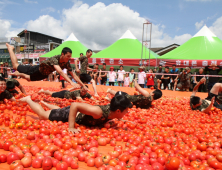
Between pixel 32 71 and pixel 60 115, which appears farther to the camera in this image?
pixel 32 71

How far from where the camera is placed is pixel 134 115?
4758mm

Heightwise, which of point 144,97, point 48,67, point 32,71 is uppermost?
point 48,67

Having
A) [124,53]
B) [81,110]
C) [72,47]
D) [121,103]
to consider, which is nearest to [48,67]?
[81,110]

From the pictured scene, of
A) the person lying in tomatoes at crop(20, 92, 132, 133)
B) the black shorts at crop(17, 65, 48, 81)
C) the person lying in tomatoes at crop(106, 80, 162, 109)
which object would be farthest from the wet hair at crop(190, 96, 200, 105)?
the black shorts at crop(17, 65, 48, 81)

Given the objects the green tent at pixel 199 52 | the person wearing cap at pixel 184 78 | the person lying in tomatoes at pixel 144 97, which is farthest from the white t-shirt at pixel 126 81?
the person lying in tomatoes at pixel 144 97

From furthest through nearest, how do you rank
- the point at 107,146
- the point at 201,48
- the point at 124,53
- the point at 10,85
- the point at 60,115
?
1. the point at 124,53
2. the point at 201,48
3. the point at 10,85
4. the point at 60,115
5. the point at 107,146

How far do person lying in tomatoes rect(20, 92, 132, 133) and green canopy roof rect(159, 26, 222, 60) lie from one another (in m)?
11.2

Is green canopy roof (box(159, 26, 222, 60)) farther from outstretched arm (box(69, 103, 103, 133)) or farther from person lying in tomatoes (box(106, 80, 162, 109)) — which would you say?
outstretched arm (box(69, 103, 103, 133))

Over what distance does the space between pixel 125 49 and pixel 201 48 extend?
6.49 metres

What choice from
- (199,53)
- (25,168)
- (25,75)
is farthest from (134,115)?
(199,53)

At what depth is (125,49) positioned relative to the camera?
16.1 meters

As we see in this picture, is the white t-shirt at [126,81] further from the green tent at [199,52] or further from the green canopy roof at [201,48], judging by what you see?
the green canopy roof at [201,48]

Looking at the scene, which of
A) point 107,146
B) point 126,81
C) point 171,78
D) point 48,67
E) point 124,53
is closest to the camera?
point 107,146

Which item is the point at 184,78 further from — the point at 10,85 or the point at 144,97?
the point at 10,85
